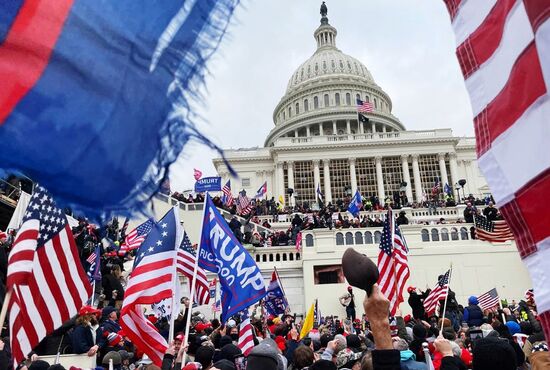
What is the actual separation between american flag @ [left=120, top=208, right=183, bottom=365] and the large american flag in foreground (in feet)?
11.2

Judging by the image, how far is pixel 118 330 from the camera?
812 centimetres

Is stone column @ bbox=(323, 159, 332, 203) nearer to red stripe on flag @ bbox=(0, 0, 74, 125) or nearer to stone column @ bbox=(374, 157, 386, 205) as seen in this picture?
stone column @ bbox=(374, 157, 386, 205)

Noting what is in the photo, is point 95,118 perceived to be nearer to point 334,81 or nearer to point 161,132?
point 161,132

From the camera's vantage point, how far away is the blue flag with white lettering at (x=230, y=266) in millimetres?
7027

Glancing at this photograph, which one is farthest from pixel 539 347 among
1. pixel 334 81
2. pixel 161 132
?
pixel 334 81

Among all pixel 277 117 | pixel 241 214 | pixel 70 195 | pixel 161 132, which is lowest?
pixel 70 195

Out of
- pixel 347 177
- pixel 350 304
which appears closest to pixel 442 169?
pixel 347 177

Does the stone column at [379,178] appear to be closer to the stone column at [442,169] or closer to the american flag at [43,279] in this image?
the stone column at [442,169]

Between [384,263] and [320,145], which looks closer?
[384,263]

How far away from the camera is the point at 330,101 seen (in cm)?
8138

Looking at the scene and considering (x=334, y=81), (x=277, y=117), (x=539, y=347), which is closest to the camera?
(x=539, y=347)

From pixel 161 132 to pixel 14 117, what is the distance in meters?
0.57

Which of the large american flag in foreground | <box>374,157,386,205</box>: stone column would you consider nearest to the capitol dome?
<box>374,157,386,205</box>: stone column

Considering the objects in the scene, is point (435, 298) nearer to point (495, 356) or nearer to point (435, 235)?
point (495, 356)
